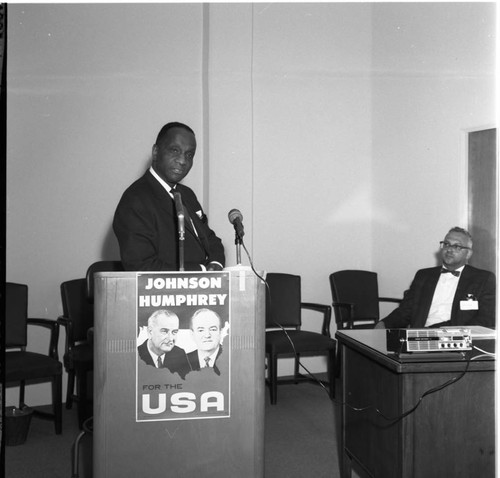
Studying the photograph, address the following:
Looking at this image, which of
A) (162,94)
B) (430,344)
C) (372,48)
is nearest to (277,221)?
(162,94)

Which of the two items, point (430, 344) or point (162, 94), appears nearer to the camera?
point (430, 344)

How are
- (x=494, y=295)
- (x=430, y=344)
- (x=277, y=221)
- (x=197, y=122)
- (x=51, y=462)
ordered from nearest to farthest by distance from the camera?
(x=430, y=344) < (x=51, y=462) < (x=494, y=295) < (x=197, y=122) < (x=277, y=221)

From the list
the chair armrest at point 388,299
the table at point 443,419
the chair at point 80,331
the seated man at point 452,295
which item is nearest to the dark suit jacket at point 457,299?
the seated man at point 452,295

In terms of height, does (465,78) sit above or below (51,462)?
above

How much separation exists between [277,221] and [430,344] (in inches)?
137

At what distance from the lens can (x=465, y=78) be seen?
5398mm

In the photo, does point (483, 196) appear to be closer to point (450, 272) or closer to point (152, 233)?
point (450, 272)

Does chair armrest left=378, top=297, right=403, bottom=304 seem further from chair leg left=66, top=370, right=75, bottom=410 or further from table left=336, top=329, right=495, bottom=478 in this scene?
table left=336, top=329, right=495, bottom=478

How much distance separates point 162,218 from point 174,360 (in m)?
0.87

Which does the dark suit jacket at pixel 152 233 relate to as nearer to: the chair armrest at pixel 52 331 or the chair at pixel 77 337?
the chair at pixel 77 337

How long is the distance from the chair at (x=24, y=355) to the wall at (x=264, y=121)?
47cm

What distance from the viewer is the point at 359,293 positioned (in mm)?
6121

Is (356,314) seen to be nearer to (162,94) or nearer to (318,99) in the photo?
(318,99)

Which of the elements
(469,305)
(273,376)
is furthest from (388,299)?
(469,305)
